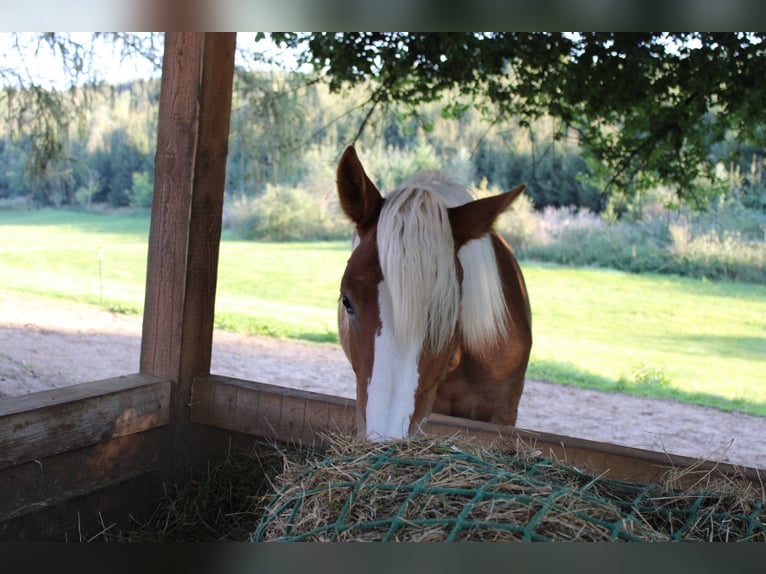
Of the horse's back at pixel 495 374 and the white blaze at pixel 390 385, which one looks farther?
the horse's back at pixel 495 374

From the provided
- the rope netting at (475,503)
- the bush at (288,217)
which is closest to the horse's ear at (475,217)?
the rope netting at (475,503)

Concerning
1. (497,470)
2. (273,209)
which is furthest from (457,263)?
(273,209)

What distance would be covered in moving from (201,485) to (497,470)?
175 centimetres

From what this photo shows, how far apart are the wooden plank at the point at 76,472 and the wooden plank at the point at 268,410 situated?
216 millimetres

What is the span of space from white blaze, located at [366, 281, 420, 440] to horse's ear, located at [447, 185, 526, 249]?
1.28ft

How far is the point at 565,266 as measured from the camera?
1372 cm

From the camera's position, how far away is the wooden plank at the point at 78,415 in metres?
2.09

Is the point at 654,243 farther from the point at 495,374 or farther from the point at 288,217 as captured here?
the point at 495,374

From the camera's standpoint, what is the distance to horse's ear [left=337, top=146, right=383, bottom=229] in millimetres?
2160

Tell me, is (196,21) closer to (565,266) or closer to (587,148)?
(587,148)

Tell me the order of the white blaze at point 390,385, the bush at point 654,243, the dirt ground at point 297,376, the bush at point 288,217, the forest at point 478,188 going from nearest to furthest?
the white blaze at point 390,385
the dirt ground at point 297,376
the bush at point 654,243
the forest at point 478,188
the bush at point 288,217

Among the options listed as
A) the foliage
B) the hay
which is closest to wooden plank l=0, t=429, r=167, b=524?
the hay

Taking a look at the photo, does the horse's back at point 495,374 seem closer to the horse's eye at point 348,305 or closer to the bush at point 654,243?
the horse's eye at point 348,305

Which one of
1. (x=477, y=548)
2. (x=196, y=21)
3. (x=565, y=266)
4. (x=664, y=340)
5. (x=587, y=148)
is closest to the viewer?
(x=477, y=548)
